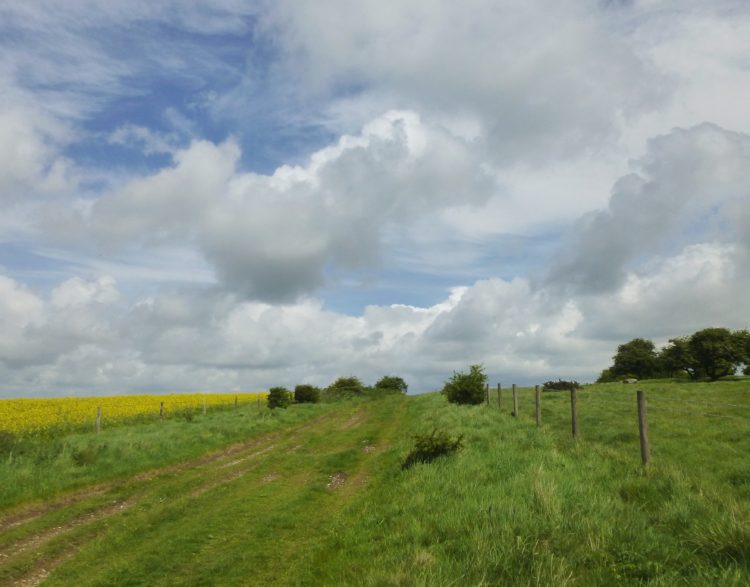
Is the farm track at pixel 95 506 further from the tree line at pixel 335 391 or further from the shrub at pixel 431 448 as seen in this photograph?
the tree line at pixel 335 391

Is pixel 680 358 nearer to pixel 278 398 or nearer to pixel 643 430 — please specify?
pixel 278 398

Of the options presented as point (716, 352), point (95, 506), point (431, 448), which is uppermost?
point (716, 352)

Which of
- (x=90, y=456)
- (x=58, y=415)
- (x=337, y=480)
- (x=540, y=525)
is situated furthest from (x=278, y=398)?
(x=540, y=525)

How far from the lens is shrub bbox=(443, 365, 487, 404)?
36750 millimetres

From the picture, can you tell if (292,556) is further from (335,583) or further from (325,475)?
(325,475)

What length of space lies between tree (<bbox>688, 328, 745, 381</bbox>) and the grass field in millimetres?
41637

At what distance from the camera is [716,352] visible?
58.1 meters

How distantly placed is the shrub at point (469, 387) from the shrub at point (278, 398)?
18.8 metres

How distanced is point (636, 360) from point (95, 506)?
278ft

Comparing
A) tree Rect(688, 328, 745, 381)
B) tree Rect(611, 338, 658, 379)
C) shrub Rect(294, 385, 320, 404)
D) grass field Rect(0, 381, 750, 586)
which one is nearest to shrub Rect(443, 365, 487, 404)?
grass field Rect(0, 381, 750, 586)

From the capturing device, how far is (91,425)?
3106cm

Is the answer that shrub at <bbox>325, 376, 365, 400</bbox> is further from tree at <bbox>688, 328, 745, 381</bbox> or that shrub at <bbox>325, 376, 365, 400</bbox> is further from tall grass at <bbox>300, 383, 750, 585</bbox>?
tall grass at <bbox>300, 383, 750, 585</bbox>

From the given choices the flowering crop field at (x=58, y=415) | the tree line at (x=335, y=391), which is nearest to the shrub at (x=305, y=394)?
the tree line at (x=335, y=391)

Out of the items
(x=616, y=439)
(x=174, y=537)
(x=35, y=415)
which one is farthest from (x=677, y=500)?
(x=35, y=415)
